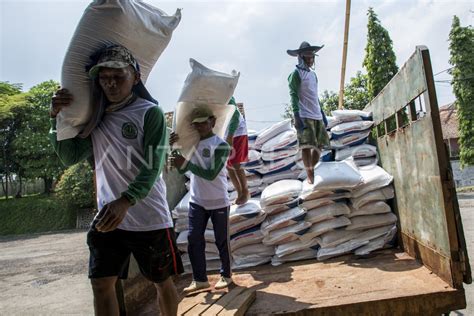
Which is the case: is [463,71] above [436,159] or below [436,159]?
above

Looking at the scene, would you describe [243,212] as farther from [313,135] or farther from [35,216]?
[35,216]

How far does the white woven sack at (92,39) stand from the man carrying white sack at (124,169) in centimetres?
3

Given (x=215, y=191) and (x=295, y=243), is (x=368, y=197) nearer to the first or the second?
(x=295, y=243)

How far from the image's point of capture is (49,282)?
567cm

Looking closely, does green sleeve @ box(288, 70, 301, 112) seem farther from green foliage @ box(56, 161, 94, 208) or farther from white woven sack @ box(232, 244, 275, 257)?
green foliage @ box(56, 161, 94, 208)

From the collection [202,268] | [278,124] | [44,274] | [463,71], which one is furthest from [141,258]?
[463,71]

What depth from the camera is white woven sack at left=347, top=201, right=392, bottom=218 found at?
113 inches

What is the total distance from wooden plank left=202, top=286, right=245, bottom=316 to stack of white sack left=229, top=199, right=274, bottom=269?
803 millimetres

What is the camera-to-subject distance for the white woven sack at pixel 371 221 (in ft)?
9.32

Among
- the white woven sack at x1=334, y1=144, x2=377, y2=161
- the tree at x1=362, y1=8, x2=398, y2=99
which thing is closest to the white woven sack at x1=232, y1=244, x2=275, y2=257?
the white woven sack at x1=334, y1=144, x2=377, y2=161

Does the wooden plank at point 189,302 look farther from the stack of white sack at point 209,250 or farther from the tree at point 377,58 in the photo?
the tree at point 377,58

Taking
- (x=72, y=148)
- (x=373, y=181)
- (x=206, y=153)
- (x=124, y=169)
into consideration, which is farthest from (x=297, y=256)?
(x=72, y=148)

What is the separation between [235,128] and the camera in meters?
3.25

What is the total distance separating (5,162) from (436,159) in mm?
20916
